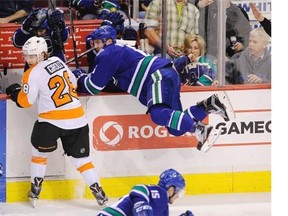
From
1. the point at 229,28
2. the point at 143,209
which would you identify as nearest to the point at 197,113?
the point at 229,28

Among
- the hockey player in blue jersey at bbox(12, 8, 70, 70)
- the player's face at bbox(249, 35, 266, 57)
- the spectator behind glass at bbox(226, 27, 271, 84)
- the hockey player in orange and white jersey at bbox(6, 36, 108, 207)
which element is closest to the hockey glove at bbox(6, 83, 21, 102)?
the hockey player in orange and white jersey at bbox(6, 36, 108, 207)

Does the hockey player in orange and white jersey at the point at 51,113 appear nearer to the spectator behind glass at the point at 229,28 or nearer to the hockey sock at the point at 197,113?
the hockey sock at the point at 197,113

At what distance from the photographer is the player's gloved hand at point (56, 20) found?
538 cm

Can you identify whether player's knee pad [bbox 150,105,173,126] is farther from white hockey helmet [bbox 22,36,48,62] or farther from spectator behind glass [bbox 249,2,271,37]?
spectator behind glass [bbox 249,2,271,37]

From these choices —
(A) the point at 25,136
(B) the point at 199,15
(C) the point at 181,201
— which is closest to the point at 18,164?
(A) the point at 25,136

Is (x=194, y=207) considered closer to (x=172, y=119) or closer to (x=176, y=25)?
(x=172, y=119)

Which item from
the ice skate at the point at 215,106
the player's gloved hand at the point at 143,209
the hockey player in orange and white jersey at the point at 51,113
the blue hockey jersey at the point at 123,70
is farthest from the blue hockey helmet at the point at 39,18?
the player's gloved hand at the point at 143,209

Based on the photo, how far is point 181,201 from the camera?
5.40 meters

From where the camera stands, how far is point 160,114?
16.6ft

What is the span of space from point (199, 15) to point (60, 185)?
139cm

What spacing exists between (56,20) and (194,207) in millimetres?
1423

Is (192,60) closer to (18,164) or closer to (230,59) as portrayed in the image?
(230,59)

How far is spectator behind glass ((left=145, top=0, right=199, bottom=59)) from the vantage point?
5582mm

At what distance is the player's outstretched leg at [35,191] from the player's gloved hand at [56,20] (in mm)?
950
